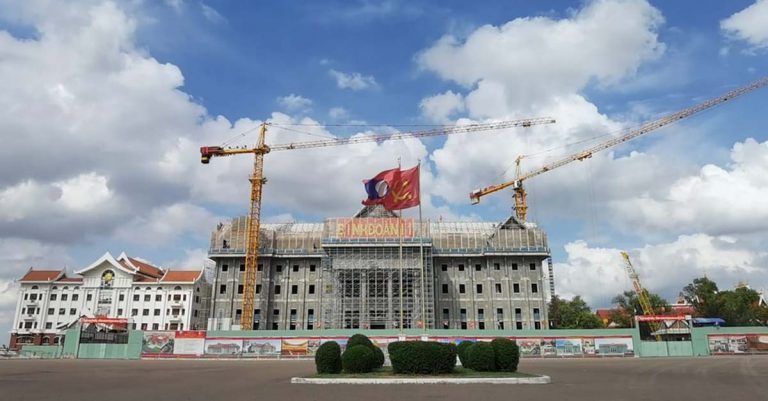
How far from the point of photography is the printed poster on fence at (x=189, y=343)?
2025 inches

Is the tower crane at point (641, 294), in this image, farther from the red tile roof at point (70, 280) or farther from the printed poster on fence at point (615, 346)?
the red tile roof at point (70, 280)

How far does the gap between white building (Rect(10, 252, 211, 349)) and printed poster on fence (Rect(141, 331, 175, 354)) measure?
36032mm

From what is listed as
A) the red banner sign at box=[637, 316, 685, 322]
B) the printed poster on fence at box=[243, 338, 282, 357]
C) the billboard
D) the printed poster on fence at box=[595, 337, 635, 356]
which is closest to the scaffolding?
the printed poster on fence at box=[243, 338, 282, 357]

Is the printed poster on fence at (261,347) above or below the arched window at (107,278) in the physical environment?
below

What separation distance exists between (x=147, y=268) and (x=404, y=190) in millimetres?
76696

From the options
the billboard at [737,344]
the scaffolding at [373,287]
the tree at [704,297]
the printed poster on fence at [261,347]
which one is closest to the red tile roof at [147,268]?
the scaffolding at [373,287]

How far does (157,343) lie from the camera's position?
172ft

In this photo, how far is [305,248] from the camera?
78812mm

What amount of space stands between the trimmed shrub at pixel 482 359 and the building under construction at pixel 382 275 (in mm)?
43504

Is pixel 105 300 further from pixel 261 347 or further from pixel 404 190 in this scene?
pixel 404 190

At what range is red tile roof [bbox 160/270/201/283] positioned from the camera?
89.7 meters

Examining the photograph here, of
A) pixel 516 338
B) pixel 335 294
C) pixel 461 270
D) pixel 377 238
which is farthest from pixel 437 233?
pixel 516 338

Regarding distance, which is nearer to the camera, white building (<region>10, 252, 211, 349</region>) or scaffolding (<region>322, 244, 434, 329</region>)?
scaffolding (<region>322, 244, 434, 329</region>)

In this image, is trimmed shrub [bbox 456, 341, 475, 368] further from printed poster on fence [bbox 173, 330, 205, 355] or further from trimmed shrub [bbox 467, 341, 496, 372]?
printed poster on fence [bbox 173, 330, 205, 355]
